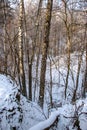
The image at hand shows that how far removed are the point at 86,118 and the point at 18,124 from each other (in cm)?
157

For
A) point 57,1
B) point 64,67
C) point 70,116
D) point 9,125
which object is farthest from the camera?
point 64,67

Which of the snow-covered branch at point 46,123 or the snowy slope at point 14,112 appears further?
the snowy slope at point 14,112

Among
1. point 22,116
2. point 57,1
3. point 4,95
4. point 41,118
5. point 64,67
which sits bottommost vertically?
point 64,67

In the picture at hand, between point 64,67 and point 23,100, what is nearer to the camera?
point 23,100

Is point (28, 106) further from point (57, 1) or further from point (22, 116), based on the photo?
point (57, 1)

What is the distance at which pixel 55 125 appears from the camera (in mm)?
4477

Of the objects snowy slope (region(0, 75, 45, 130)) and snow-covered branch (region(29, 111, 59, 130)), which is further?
snowy slope (region(0, 75, 45, 130))

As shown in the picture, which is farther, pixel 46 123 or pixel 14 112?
pixel 14 112

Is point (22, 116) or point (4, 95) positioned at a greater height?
point (4, 95)

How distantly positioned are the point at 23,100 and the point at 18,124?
92 cm

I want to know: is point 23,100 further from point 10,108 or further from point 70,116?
point 70,116

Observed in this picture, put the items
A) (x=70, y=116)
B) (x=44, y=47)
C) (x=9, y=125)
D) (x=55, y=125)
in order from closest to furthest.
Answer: (x=9, y=125) → (x=55, y=125) → (x=70, y=116) → (x=44, y=47)

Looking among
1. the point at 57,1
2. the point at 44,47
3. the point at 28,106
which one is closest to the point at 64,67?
the point at 57,1

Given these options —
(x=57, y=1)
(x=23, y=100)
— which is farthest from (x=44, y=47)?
(x=57, y=1)
